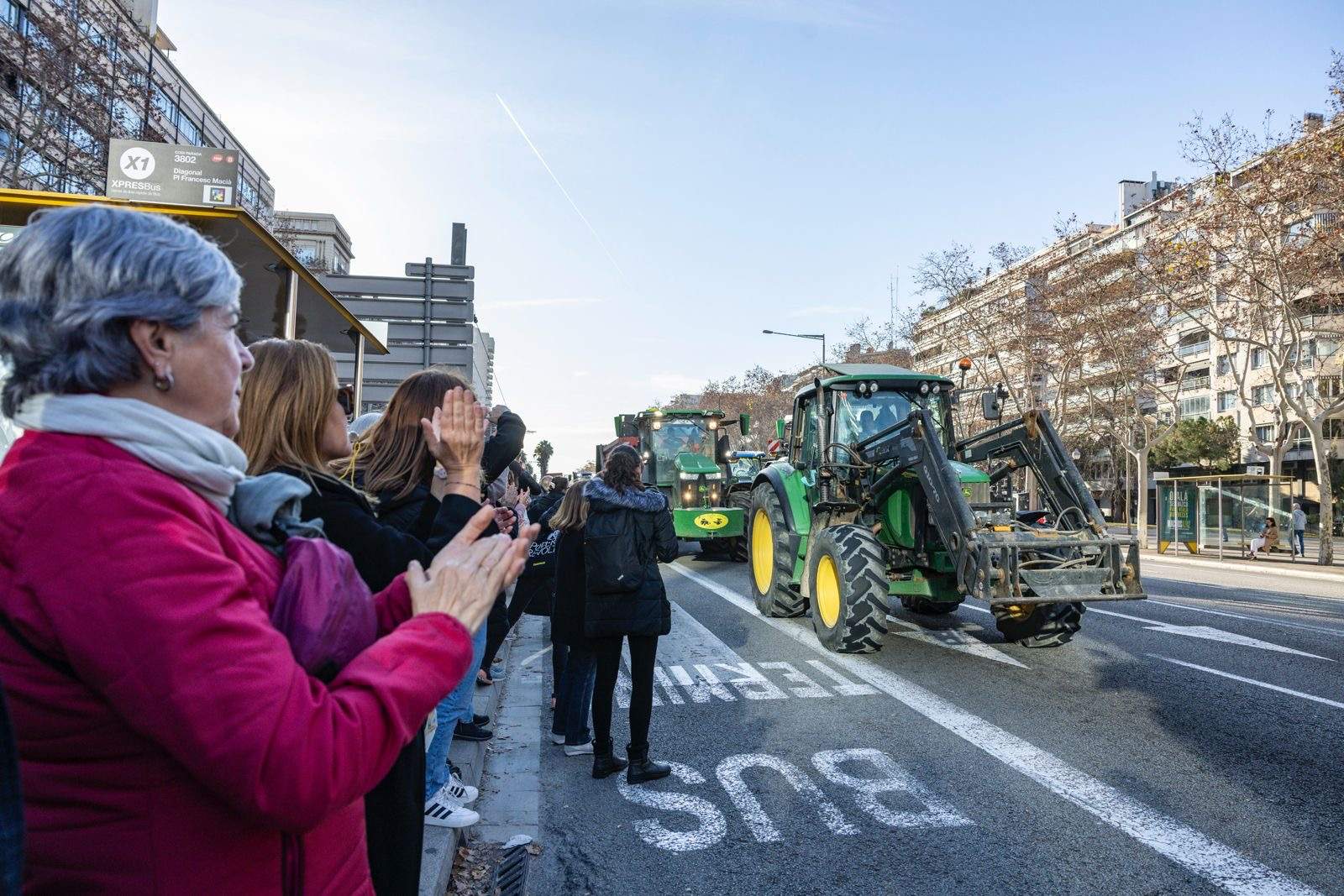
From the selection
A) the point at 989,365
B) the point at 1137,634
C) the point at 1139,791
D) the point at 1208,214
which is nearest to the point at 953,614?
the point at 1137,634

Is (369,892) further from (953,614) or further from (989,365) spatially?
(989,365)

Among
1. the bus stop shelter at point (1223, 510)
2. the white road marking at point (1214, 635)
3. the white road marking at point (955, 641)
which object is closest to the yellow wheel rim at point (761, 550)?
the white road marking at point (955, 641)

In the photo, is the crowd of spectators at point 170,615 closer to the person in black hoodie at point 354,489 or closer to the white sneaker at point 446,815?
the person in black hoodie at point 354,489

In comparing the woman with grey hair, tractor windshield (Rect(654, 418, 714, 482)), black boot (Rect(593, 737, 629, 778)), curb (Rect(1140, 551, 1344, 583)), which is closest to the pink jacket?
the woman with grey hair

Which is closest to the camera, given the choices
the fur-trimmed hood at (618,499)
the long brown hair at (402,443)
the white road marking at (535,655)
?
the long brown hair at (402,443)

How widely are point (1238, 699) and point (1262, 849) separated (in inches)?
119

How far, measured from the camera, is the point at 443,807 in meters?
3.83

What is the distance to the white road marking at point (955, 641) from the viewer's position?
7.96 metres

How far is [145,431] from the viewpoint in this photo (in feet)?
3.77

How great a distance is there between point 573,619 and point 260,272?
10.4ft

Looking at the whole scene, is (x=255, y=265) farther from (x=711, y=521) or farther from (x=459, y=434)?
(x=711, y=521)

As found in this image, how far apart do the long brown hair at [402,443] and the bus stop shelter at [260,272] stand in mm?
1392

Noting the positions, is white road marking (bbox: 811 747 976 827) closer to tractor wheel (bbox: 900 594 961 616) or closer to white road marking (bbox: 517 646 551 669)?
white road marking (bbox: 517 646 551 669)

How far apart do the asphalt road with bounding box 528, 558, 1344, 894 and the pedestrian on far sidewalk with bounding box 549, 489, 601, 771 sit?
0.73 ft
